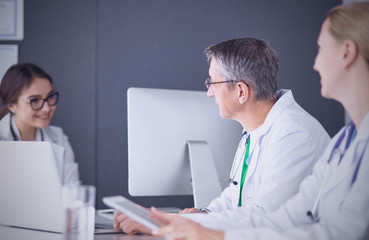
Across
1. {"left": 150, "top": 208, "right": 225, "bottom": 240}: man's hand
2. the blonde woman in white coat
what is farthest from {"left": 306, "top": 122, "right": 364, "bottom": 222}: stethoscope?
{"left": 150, "top": 208, "right": 225, "bottom": 240}: man's hand

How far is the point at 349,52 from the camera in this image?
1.33 m

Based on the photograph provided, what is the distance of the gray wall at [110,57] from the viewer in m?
3.63

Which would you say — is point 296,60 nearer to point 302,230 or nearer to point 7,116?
point 7,116

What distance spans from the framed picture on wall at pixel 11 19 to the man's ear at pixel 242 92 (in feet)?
7.60

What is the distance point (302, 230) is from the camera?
1.22m

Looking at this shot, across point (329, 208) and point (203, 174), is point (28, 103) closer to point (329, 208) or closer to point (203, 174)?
point (203, 174)

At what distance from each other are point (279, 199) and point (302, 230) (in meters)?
0.48

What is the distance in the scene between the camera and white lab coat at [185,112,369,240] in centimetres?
117

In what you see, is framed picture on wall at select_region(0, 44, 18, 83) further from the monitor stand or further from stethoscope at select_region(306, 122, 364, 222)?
stethoscope at select_region(306, 122, 364, 222)

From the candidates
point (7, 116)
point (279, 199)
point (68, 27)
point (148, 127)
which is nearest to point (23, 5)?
point (68, 27)

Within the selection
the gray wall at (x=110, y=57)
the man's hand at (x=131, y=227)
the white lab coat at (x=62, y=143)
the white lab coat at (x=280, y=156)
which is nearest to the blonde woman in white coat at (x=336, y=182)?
the white lab coat at (x=280, y=156)

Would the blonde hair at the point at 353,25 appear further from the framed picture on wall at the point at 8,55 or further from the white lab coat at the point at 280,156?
the framed picture on wall at the point at 8,55

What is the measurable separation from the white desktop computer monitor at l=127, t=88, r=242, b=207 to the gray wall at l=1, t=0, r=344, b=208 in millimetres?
1542

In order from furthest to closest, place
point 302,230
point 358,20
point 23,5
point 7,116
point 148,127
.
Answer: point 23,5 < point 7,116 < point 148,127 < point 358,20 < point 302,230
